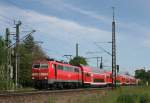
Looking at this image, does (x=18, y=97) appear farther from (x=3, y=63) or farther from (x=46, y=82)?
(x=3, y=63)

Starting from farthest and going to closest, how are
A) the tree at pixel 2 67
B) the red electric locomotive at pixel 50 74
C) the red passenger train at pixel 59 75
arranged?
the tree at pixel 2 67 < the red passenger train at pixel 59 75 < the red electric locomotive at pixel 50 74

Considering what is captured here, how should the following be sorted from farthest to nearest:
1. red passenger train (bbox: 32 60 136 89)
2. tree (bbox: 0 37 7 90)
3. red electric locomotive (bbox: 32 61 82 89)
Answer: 1. tree (bbox: 0 37 7 90)
2. red passenger train (bbox: 32 60 136 89)
3. red electric locomotive (bbox: 32 61 82 89)

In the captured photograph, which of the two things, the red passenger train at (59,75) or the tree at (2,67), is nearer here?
the red passenger train at (59,75)

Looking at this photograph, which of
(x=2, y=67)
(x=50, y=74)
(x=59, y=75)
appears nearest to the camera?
(x=50, y=74)

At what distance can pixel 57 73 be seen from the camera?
4966 cm

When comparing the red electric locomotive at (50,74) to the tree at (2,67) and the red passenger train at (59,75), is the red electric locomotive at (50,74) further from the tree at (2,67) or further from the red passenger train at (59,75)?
the tree at (2,67)

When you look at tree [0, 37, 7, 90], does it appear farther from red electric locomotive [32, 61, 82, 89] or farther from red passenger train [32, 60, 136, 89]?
red electric locomotive [32, 61, 82, 89]

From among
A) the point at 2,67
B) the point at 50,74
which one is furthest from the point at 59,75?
the point at 2,67

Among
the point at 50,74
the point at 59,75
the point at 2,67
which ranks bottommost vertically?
the point at 59,75

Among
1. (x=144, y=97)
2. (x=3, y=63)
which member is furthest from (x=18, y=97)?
(x=3, y=63)

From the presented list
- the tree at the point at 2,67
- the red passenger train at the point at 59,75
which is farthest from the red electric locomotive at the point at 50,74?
the tree at the point at 2,67

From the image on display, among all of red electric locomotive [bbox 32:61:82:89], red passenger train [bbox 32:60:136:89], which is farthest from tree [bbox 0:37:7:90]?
red electric locomotive [bbox 32:61:82:89]

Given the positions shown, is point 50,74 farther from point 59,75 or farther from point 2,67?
A: point 2,67


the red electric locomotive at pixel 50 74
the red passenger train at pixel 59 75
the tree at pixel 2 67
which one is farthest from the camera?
the tree at pixel 2 67
